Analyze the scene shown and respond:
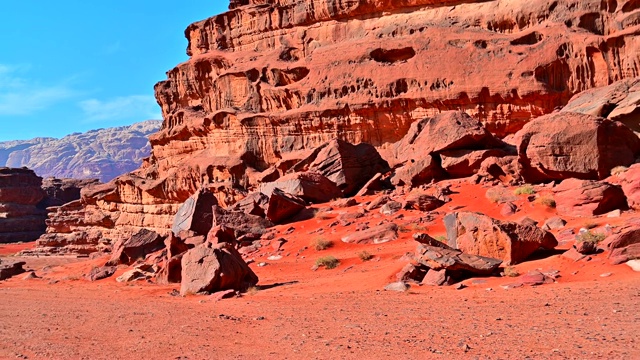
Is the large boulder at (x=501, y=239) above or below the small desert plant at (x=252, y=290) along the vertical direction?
above

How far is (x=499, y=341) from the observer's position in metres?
5.47

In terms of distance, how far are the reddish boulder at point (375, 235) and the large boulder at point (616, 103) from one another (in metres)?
8.94

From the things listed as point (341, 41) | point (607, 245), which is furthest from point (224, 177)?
point (607, 245)

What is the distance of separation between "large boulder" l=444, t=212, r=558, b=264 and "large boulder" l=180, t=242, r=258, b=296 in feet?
15.2

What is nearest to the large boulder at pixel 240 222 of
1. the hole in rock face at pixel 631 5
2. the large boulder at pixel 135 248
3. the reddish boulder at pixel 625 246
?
the large boulder at pixel 135 248

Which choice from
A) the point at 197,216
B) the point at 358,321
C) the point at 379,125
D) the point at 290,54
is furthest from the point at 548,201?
the point at 290,54

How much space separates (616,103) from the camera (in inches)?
726

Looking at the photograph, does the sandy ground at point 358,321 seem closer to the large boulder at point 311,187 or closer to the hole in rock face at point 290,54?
the large boulder at point 311,187

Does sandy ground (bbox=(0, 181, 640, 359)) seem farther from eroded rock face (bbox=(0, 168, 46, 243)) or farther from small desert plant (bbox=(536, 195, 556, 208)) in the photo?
eroded rock face (bbox=(0, 168, 46, 243))

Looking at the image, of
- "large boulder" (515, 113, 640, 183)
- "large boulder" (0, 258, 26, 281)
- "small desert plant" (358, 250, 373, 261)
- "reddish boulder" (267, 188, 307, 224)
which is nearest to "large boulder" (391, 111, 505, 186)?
"large boulder" (515, 113, 640, 183)

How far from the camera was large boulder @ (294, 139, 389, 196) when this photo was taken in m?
21.9

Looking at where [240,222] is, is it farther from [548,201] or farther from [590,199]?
[590,199]

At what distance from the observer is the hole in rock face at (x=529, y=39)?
24.7 meters

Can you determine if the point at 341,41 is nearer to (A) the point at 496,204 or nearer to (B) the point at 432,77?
(B) the point at 432,77
